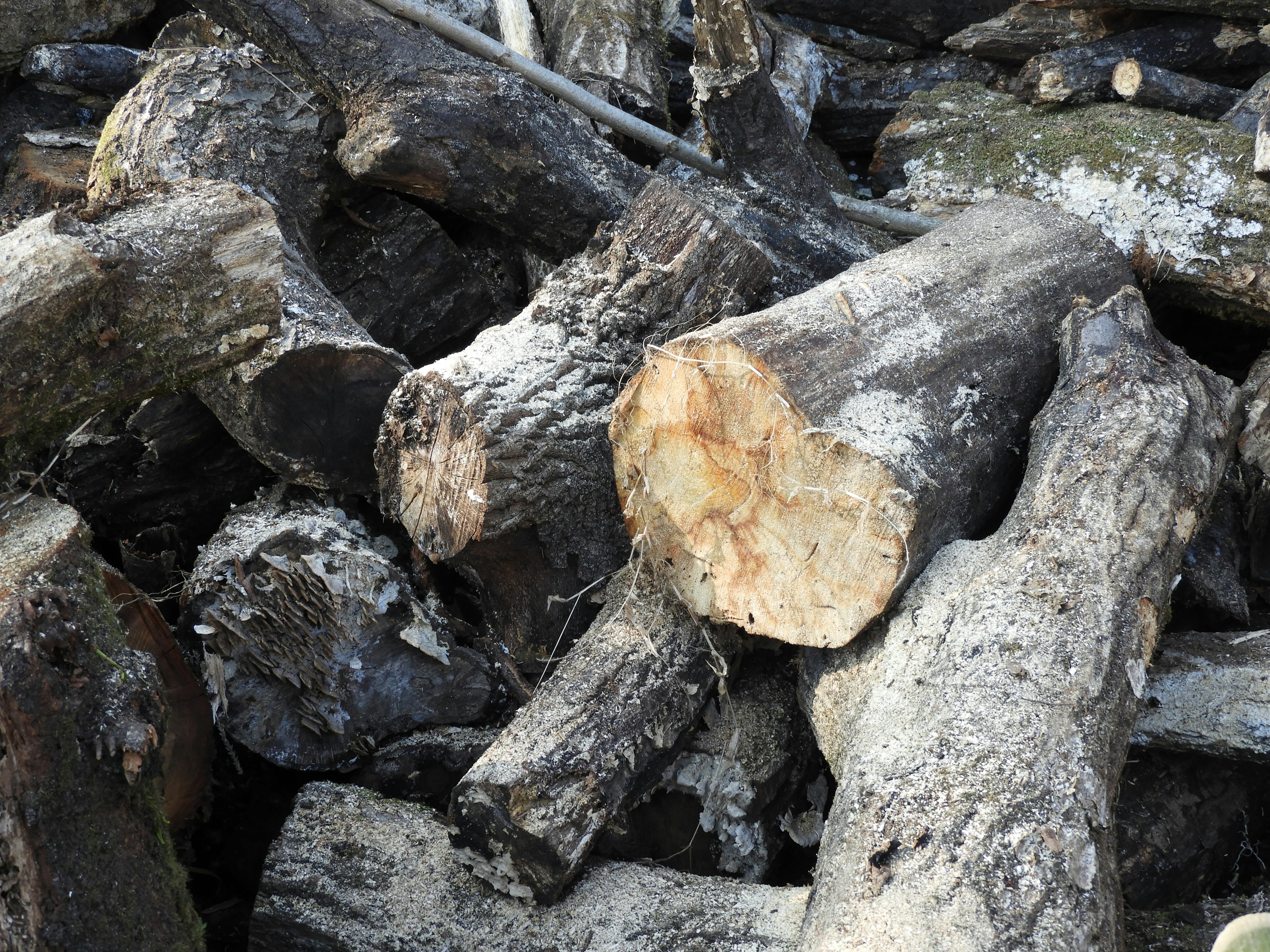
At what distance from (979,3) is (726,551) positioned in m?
3.55

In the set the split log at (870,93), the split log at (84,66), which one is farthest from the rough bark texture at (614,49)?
the split log at (84,66)

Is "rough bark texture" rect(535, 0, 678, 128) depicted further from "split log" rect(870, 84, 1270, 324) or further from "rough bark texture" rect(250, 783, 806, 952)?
"rough bark texture" rect(250, 783, 806, 952)

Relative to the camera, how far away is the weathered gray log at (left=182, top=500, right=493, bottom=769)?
2.36m

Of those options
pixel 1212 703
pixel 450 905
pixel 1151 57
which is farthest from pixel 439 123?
pixel 1151 57

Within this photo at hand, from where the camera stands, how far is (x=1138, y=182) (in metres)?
3.38

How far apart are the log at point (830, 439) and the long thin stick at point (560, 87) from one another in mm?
1423

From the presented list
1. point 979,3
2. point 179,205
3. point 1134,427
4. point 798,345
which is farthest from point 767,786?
point 979,3

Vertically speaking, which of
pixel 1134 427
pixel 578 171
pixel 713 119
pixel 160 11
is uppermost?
pixel 160 11

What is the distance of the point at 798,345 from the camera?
2068 mm

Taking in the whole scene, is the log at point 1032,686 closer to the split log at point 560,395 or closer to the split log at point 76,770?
the split log at point 560,395

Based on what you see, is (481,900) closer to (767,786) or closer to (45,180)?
(767,786)

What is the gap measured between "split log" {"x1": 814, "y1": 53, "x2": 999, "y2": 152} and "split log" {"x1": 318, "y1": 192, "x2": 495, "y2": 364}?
2142 mm

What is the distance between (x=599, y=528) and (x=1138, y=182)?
2378 millimetres

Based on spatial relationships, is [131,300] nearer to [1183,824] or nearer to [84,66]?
[84,66]
